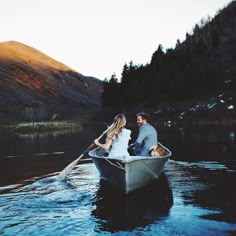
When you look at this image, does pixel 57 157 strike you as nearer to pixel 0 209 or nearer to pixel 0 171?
pixel 0 171

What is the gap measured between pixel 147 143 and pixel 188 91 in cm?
6745

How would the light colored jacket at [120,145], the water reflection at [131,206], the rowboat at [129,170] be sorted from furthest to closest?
the light colored jacket at [120,145] → the rowboat at [129,170] → the water reflection at [131,206]

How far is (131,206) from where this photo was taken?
38.1 ft

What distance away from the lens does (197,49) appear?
101188 mm

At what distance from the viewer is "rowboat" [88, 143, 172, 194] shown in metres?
11.7

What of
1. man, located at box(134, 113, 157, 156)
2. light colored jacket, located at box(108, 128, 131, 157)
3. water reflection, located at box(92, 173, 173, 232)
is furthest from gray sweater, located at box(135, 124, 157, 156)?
water reflection, located at box(92, 173, 173, 232)

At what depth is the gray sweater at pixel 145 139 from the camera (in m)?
14.1

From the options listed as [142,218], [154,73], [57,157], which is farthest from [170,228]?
[154,73]

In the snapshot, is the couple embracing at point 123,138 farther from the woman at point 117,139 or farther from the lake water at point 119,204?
the lake water at point 119,204

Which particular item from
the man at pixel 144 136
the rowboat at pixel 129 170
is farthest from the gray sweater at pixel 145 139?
the rowboat at pixel 129 170

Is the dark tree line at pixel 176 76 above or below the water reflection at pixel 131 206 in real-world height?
above

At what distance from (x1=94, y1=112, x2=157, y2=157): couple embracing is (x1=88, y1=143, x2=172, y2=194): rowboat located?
0.66 m

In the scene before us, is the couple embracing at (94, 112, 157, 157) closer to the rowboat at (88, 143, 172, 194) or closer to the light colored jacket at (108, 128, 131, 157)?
the light colored jacket at (108, 128, 131, 157)

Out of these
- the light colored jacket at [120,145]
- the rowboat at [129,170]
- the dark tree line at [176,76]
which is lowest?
the rowboat at [129,170]
